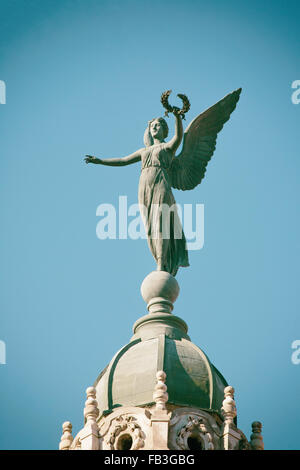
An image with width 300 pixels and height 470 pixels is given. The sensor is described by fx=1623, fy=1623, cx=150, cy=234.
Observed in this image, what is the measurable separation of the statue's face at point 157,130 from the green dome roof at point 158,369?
6.50 m

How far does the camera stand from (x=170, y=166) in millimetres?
48656

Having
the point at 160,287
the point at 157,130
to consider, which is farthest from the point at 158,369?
the point at 157,130

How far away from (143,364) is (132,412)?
190 centimetres

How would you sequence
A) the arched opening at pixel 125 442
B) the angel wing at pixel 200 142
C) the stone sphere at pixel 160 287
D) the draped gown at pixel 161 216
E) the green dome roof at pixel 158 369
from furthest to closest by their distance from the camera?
the angel wing at pixel 200 142, the draped gown at pixel 161 216, the stone sphere at pixel 160 287, the green dome roof at pixel 158 369, the arched opening at pixel 125 442

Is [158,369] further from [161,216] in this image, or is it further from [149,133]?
[149,133]

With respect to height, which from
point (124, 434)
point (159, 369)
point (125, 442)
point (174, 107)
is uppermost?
point (174, 107)

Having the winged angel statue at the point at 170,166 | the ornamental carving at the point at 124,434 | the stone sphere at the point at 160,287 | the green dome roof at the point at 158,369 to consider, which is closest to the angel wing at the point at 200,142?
the winged angel statue at the point at 170,166

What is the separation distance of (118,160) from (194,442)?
1040 centimetres

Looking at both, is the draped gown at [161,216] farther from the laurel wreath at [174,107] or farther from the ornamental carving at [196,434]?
the ornamental carving at [196,434]

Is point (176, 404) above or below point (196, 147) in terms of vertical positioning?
below

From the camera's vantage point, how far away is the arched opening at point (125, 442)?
42094 millimetres
